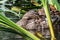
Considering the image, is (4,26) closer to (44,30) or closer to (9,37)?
(9,37)

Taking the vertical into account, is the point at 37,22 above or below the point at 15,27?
below

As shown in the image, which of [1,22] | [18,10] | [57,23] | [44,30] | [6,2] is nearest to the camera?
[1,22]

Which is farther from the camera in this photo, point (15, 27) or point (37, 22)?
point (37, 22)

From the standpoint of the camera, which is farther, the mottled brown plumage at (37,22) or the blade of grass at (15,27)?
the mottled brown plumage at (37,22)

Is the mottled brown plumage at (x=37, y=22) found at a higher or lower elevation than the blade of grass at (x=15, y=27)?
lower

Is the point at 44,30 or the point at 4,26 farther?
the point at 44,30

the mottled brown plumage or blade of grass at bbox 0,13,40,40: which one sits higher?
blade of grass at bbox 0,13,40,40

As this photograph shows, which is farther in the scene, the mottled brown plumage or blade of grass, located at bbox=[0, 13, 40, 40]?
the mottled brown plumage

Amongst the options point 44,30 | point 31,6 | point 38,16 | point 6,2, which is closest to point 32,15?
point 38,16

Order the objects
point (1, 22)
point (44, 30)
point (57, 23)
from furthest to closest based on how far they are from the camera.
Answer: point (44, 30) < point (57, 23) < point (1, 22)

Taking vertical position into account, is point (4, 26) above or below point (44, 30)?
above
